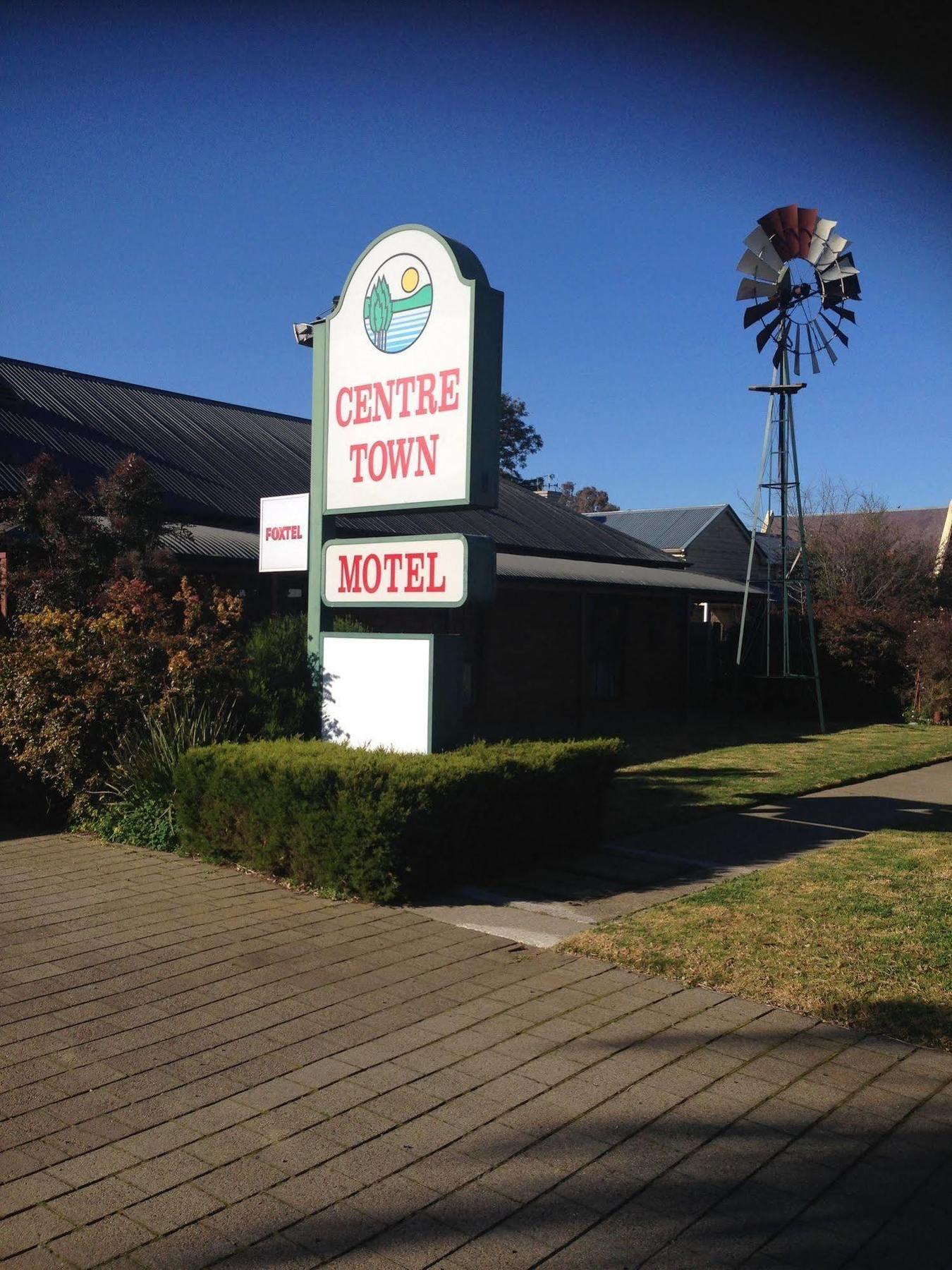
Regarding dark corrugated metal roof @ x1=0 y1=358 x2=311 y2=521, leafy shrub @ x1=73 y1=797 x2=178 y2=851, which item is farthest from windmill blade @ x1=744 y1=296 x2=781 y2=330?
leafy shrub @ x1=73 y1=797 x2=178 y2=851

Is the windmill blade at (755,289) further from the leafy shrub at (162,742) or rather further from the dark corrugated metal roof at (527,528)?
the leafy shrub at (162,742)

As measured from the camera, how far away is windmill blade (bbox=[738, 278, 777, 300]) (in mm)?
18922

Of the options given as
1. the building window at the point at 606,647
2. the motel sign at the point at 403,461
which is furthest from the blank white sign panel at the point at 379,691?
the building window at the point at 606,647

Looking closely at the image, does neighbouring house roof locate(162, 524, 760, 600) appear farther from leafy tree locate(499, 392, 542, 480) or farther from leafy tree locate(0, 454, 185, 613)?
leafy tree locate(499, 392, 542, 480)

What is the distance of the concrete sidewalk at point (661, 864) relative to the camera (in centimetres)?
659

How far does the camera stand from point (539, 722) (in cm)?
1898

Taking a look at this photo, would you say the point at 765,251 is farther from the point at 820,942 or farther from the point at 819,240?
the point at 820,942

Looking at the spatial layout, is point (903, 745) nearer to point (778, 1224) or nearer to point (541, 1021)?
point (541, 1021)

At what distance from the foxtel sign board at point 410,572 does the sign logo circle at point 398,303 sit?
1.59m

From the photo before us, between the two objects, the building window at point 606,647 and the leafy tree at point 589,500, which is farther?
the leafy tree at point 589,500

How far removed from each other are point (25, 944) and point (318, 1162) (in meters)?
3.02

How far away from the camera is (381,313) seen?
8625 millimetres

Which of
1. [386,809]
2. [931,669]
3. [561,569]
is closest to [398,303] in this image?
[386,809]

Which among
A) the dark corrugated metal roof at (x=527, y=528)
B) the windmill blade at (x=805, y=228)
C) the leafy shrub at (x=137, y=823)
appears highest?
the windmill blade at (x=805, y=228)
